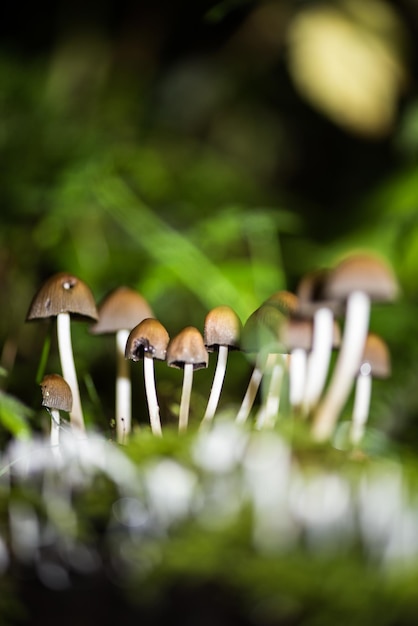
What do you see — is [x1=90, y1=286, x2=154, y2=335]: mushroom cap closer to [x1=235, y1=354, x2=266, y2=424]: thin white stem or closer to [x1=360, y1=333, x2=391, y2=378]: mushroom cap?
[x1=235, y1=354, x2=266, y2=424]: thin white stem

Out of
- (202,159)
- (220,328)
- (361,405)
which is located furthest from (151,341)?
(202,159)

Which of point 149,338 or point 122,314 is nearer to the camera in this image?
point 149,338

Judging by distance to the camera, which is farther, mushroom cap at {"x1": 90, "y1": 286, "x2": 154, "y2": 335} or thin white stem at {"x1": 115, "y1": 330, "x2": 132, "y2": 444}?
mushroom cap at {"x1": 90, "y1": 286, "x2": 154, "y2": 335}

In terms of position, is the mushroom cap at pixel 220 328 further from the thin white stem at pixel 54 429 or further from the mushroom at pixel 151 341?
the thin white stem at pixel 54 429

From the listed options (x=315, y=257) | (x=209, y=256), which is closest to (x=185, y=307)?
(x=209, y=256)

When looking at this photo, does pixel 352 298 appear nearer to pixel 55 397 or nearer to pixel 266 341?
pixel 266 341

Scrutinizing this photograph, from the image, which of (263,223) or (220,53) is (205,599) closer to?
(263,223)

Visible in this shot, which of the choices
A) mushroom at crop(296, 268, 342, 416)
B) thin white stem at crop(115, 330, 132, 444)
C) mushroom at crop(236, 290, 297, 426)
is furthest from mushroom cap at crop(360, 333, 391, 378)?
thin white stem at crop(115, 330, 132, 444)

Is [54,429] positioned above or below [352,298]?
below
